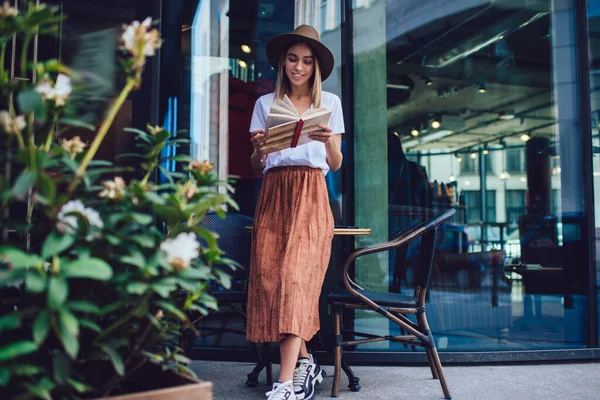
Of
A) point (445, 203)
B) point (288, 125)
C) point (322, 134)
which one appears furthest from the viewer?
point (445, 203)

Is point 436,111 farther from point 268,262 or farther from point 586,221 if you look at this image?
point 268,262

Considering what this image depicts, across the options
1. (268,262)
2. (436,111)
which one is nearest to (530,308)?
(268,262)

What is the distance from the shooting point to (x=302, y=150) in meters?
2.48

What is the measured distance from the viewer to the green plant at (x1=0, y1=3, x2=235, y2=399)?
948 mm

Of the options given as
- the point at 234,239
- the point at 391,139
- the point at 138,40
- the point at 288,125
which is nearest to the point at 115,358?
the point at 138,40

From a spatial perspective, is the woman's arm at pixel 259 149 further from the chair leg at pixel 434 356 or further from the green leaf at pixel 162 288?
the green leaf at pixel 162 288

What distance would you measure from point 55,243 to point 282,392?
1.44 meters

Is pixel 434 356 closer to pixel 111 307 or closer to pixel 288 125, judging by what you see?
pixel 288 125

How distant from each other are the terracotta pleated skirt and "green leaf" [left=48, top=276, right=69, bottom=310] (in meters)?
1.44

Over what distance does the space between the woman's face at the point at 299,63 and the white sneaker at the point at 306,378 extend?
49.5 inches

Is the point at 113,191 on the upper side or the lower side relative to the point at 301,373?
upper

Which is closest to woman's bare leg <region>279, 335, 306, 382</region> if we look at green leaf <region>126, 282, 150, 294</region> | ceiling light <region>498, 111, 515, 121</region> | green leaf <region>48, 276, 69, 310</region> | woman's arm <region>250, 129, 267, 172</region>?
woman's arm <region>250, 129, 267, 172</region>

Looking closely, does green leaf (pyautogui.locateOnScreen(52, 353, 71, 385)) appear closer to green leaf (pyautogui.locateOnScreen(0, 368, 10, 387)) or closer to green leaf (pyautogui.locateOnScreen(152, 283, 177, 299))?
green leaf (pyautogui.locateOnScreen(0, 368, 10, 387))

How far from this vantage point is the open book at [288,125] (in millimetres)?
2106
